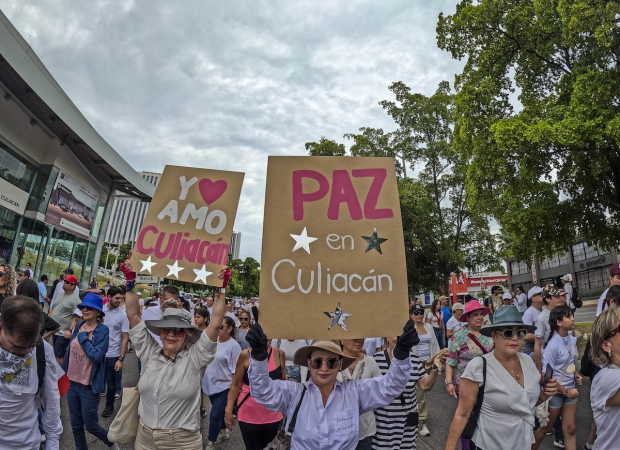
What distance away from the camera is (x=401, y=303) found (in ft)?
8.59

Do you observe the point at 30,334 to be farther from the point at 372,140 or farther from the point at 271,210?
the point at 372,140

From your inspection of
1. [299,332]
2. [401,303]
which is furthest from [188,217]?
[401,303]

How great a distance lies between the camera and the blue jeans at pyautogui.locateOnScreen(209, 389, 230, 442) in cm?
535

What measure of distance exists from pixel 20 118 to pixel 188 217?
24292 millimetres

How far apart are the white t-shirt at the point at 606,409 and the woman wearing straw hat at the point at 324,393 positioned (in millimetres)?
1227

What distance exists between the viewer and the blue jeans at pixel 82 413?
15.2ft

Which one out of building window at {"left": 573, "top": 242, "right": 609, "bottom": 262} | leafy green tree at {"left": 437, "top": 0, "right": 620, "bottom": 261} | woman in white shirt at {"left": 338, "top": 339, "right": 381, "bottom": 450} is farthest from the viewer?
building window at {"left": 573, "top": 242, "right": 609, "bottom": 262}

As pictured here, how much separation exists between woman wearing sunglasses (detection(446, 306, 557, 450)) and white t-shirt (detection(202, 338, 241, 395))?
10.8 feet

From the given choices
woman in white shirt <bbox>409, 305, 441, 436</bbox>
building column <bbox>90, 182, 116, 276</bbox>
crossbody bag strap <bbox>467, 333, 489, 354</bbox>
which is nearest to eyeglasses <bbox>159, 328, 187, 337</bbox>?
crossbody bag strap <bbox>467, 333, 489, 354</bbox>

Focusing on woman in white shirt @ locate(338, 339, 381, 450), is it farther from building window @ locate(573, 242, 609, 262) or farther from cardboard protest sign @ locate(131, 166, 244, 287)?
building window @ locate(573, 242, 609, 262)

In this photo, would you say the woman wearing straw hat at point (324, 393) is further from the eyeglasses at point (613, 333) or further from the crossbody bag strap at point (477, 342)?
the crossbody bag strap at point (477, 342)

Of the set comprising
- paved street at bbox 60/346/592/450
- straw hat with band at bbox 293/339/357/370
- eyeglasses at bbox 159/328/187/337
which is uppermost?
eyeglasses at bbox 159/328/187/337

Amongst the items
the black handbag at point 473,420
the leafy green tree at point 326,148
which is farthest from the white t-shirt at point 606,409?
the leafy green tree at point 326,148

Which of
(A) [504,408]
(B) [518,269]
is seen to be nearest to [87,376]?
(A) [504,408]
